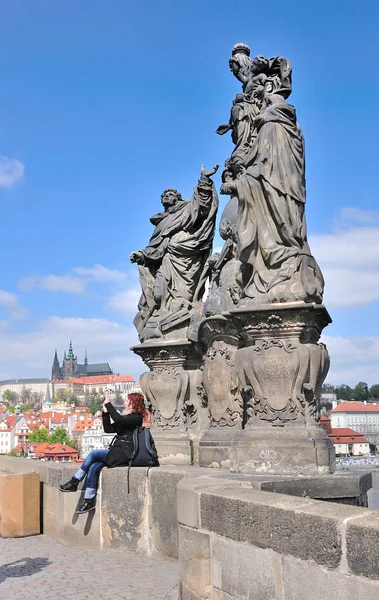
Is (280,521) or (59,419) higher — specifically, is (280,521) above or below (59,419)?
above

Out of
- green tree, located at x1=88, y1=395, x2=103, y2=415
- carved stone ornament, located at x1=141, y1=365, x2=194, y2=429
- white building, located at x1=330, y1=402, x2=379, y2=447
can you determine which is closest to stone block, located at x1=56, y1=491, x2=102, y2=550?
carved stone ornament, located at x1=141, y1=365, x2=194, y2=429

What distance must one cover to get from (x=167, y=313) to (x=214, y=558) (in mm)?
4715

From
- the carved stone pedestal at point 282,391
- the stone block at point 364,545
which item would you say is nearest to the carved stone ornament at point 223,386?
the carved stone pedestal at point 282,391

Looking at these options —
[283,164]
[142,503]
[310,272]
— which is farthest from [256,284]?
[142,503]

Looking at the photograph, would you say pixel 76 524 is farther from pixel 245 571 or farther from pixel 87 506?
pixel 245 571

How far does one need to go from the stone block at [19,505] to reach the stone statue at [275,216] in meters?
3.52

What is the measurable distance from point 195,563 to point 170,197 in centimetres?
568

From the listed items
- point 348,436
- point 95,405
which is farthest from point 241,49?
point 95,405

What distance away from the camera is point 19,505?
7.21m

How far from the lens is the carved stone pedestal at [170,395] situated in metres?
7.29

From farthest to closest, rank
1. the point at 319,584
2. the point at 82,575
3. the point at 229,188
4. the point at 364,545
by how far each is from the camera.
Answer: the point at 229,188 < the point at 82,575 < the point at 319,584 < the point at 364,545

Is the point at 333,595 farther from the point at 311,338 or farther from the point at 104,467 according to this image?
the point at 104,467

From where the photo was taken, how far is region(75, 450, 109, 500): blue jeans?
612 cm

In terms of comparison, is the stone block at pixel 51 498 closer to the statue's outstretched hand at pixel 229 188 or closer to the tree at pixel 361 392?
the statue's outstretched hand at pixel 229 188
